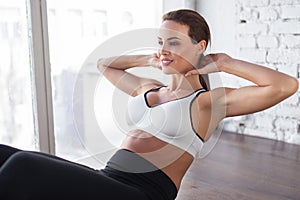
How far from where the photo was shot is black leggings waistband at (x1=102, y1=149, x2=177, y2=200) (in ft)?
2.90

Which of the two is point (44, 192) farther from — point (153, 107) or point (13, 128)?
point (13, 128)

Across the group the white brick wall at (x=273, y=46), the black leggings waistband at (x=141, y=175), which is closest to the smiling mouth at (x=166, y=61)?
the black leggings waistband at (x=141, y=175)

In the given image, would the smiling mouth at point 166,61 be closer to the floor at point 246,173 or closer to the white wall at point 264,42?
the floor at point 246,173

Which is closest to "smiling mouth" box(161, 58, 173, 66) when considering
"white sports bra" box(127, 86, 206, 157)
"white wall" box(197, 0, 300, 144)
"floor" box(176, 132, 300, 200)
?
"white sports bra" box(127, 86, 206, 157)

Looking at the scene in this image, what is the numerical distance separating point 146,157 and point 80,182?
0.22 m

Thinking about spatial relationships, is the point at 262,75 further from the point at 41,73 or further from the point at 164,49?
the point at 41,73

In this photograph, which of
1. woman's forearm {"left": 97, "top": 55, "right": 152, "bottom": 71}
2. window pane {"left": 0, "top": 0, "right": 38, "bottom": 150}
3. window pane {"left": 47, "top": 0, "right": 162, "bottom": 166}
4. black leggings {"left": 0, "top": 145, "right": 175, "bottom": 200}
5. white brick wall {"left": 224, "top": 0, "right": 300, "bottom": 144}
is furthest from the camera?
white brick wall {"left": 224, "top": 0, "right": 300, "bottom": 144}

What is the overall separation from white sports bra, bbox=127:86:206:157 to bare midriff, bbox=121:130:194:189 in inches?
0.6

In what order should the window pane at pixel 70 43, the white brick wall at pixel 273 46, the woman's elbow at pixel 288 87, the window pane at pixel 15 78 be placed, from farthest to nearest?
the white brick wall at pixel 273 46, the window pane at pixel 70 43, the window pane at pixel 15 78, the woman's elbow at pixel 288 87

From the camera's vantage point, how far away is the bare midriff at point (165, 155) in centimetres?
93

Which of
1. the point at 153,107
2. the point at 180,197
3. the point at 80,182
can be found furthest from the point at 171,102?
the point at 180,197

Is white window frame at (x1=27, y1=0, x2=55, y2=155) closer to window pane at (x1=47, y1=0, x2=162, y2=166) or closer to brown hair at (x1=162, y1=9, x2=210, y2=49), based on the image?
window pane at (x1=47, y1=0, x2=162, y2=166)

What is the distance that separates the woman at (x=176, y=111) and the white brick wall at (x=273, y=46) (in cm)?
147

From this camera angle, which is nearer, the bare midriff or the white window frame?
the bare midriff
